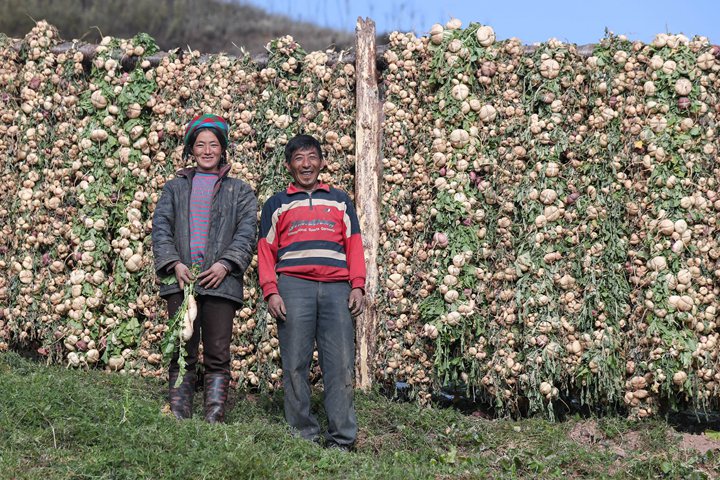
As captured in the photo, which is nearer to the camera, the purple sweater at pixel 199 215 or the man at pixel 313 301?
the man at pixel 313 301

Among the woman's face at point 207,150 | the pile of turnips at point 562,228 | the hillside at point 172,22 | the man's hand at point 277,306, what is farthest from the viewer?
the hillside at point 172,22

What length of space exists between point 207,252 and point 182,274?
0.69ft

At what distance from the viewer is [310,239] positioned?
4.83 m

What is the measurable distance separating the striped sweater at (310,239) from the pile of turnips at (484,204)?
0.74 metres

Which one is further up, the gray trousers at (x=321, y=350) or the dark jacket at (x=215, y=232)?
the dark jacket at (x=215, y=232)

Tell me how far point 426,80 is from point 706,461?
2829mm

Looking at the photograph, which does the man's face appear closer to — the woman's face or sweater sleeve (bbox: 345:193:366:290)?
sweater sleeve (bbox: 345:193:366:290)

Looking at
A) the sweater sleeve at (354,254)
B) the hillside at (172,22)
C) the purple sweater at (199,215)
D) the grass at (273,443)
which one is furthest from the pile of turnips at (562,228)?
the hillside at (172,22)

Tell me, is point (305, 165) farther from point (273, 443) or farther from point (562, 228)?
point (562, 228)

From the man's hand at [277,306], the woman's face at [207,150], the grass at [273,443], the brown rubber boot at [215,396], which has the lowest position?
the grass at [273,443]

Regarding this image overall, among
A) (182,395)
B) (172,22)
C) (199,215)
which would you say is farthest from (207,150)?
(172,22)

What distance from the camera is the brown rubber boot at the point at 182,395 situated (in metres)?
4.96

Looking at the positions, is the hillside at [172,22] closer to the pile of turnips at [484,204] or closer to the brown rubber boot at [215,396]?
the pile of turnips at [484,204]

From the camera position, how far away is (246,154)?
19.7ft
